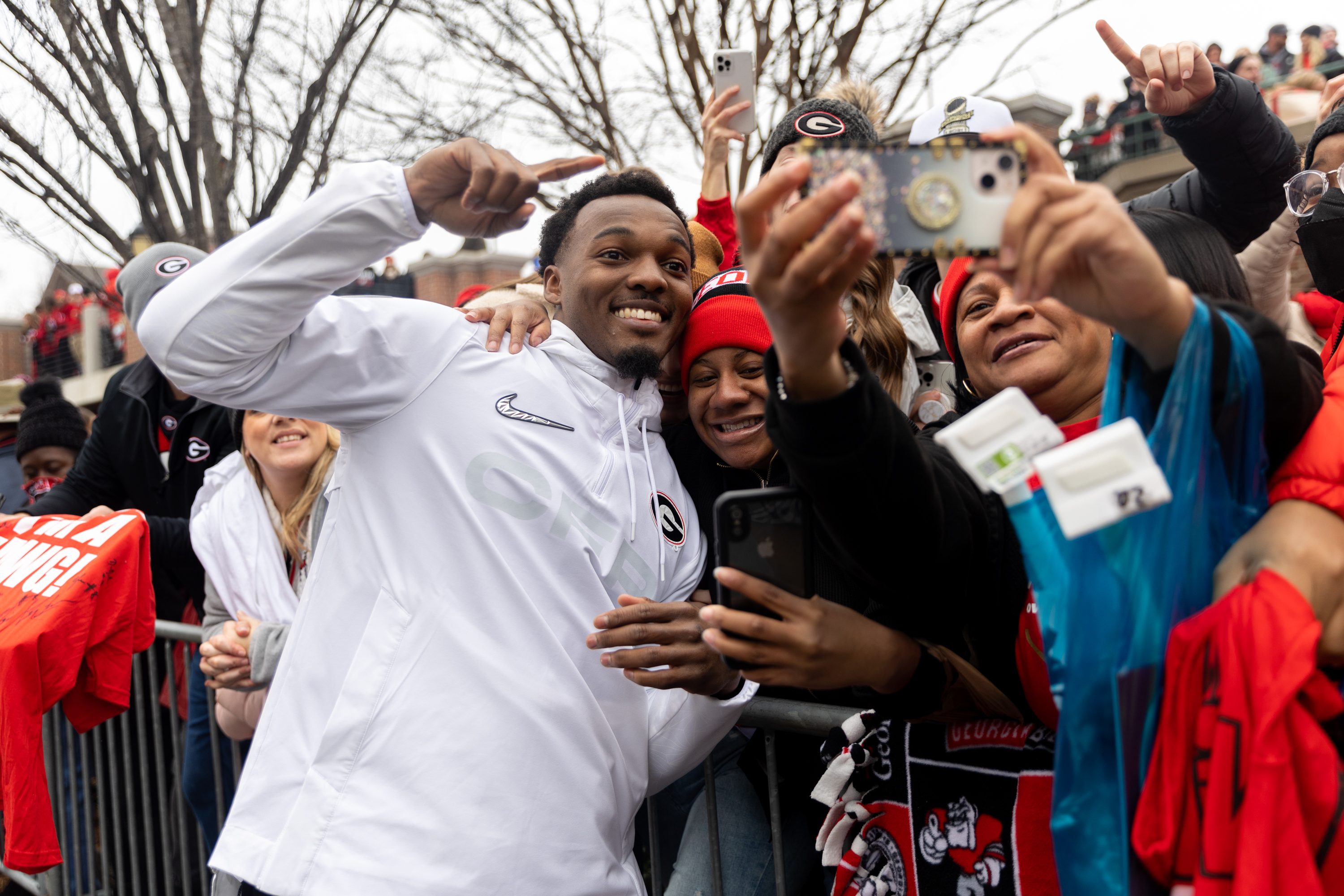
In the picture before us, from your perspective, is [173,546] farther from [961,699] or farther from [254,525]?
[961,699]

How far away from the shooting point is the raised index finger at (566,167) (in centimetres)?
201

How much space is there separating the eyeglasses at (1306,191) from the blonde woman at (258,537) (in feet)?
8.33

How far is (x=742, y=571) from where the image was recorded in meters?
1.54

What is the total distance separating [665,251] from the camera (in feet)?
8.43

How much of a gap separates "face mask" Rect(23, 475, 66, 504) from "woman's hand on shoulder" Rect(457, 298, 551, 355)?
359 cm

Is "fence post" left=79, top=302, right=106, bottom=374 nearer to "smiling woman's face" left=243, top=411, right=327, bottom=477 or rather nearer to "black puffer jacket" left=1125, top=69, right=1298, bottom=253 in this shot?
"smiling woman's face" left=243, top=411, right=327, bottom=477

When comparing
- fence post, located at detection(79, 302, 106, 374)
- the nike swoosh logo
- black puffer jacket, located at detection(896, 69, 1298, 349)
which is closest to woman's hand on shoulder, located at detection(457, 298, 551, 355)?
the nike swoosh logo

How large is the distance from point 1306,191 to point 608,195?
1.65 m

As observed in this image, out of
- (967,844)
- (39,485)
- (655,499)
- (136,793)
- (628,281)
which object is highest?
(628,281)

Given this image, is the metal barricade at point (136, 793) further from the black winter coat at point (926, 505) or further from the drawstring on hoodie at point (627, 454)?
the black winter coat at point (926, 505)

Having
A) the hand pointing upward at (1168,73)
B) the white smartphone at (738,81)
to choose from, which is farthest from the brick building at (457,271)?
the hand pointing upward at (1168,73)

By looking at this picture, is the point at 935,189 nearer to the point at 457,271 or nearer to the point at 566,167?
the point at 566,167

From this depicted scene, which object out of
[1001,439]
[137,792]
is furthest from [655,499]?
[137,792]

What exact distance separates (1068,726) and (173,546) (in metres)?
3.36
